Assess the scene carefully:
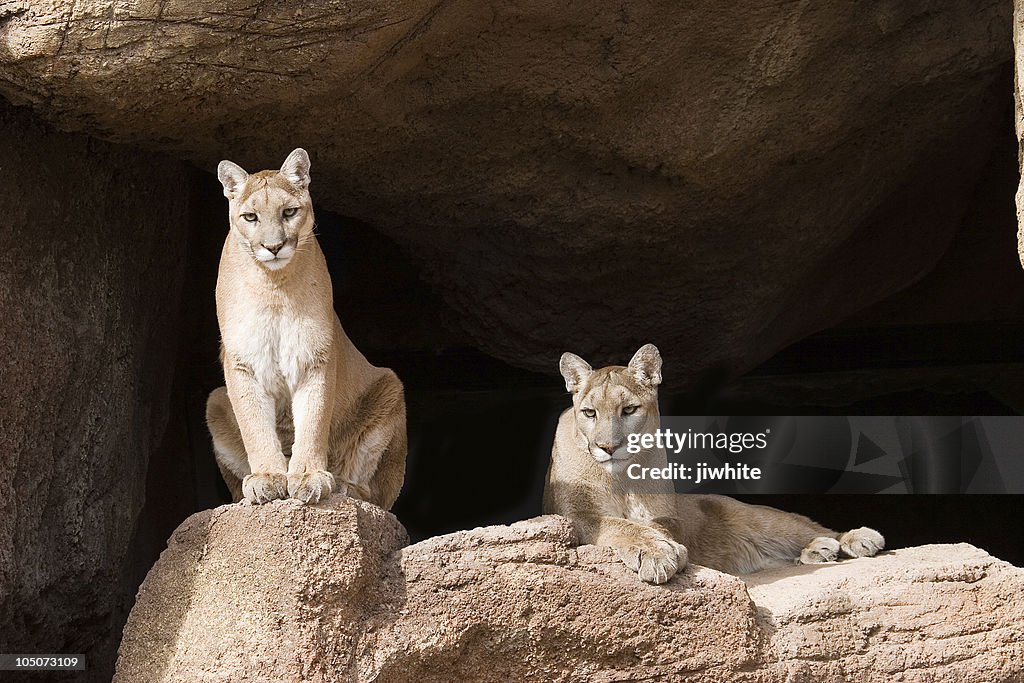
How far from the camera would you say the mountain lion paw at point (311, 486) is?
4656mm

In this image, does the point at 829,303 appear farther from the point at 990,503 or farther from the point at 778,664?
the point at 778,664

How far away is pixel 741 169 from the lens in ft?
20.8

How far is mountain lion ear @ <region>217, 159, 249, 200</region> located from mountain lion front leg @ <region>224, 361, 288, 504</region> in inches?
26.7

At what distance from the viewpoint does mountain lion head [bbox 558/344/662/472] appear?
17.9 ft

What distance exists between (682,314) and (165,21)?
→ 3560 millimetres

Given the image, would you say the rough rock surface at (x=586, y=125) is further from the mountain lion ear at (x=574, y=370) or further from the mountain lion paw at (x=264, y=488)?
the mountain lion paw at (x=264, y=488)

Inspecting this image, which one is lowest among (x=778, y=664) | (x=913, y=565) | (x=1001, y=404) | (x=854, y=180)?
(x=778, y=664)

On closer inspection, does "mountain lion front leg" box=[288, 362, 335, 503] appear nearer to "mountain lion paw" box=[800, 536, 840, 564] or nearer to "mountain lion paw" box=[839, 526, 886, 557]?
"mountain lion paw" box=[800, 536, 840, 564]

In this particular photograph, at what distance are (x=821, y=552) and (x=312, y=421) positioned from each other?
2.26m

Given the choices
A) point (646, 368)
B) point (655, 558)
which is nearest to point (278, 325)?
point (646, 368)

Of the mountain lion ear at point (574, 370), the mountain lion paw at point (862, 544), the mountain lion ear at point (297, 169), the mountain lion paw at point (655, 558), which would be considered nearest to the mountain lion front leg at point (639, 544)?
the mountain lion paw at point (655, 558)

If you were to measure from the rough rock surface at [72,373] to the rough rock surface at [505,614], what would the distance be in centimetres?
92

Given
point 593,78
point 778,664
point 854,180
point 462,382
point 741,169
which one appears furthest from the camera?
point 462,382

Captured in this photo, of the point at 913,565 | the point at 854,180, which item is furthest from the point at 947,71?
the point at 913,565
